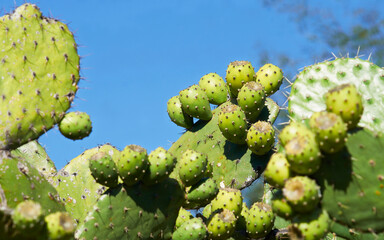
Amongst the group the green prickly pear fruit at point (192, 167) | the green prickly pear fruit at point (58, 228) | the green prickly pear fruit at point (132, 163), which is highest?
the green prickly pear fruit at point (192, 167)

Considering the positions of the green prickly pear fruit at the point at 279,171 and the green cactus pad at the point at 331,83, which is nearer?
the green prickly pear fruit at the point at 279,171

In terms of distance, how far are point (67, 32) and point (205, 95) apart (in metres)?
1.15

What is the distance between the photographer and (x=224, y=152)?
430 centimetres

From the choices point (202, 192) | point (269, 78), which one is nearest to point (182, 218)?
point (202, 192)

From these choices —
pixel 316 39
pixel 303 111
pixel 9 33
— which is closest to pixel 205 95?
pixel 303 111

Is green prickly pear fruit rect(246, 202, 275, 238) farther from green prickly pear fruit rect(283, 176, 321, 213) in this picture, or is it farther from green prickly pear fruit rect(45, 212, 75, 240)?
green prickly pear fruit rect(45, 212, 75, 240)

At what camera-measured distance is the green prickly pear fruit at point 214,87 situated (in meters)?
4.39

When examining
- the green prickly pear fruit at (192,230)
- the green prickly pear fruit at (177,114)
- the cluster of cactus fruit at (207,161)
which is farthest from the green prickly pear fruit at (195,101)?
the green prickly pear fruit at (192,230)

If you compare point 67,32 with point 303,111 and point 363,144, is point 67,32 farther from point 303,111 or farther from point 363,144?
point 363,144

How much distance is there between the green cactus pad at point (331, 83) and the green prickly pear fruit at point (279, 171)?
589 mm

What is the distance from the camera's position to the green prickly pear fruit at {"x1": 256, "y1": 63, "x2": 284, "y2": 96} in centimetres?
416

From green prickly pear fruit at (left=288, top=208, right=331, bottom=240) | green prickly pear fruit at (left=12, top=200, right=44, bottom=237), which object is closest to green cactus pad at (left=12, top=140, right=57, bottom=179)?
green prickly pear fruit at (left=12, top=200, right=44, bottom=237)

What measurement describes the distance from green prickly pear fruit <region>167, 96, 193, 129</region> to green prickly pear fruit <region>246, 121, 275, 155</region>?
73 centimetres

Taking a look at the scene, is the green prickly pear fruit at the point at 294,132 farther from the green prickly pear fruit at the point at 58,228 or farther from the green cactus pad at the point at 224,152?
the green cactus pad at the point at 224,152
